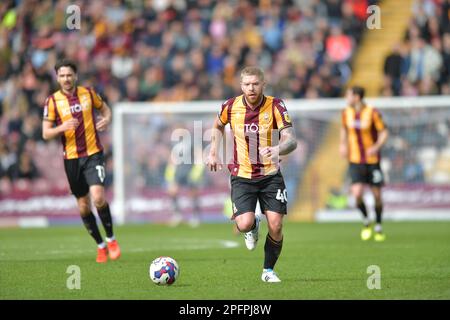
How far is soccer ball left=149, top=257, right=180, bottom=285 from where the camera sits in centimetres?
943

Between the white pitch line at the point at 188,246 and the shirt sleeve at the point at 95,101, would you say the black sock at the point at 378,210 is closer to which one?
the white pitch line at the point at 188,246

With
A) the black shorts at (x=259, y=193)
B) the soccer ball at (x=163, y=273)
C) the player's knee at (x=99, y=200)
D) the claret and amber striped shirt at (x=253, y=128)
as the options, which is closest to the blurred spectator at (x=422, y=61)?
the player's knee at (x=99, y=200)

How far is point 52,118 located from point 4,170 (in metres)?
11.8

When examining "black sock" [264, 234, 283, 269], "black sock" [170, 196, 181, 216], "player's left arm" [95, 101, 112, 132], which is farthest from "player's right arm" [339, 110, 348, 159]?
"black sock" [170, 196, 181, 216]

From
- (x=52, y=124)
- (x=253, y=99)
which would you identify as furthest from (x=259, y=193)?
(x=52, y=124)

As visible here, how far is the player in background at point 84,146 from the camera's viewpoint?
40.3ft

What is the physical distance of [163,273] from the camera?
9.44 metres

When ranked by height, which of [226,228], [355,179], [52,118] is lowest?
[226,228]

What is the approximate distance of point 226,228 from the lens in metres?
20.2

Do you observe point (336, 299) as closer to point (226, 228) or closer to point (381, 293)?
point (381, 293)

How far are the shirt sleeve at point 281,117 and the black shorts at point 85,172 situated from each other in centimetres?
334

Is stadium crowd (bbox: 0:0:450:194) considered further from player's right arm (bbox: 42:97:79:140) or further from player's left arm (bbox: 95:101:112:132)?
player's right arm (bbox: 42:97:79:140)

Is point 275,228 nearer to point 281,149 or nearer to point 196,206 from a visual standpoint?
Result: point 281,149
